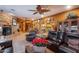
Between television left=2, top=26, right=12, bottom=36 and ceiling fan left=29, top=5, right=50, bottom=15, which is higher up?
ceiling fan left=29, top=5, right=50, bottom=15

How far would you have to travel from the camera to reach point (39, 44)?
2.79m

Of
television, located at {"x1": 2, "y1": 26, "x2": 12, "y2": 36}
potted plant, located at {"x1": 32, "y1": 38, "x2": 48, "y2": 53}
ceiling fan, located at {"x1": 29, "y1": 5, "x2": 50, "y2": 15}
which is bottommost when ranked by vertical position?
potted plant, located at {"x1": 32, "y1": 38, "x2": 48, "y2": 53}

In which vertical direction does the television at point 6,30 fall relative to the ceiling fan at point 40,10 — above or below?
below

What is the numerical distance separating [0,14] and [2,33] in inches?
14.3

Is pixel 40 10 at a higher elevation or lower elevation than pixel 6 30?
higher

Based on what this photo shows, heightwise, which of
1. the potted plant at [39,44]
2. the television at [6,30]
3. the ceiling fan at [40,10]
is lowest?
the potted plant at [39,44]

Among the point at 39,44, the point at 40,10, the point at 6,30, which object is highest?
the point at 40,10

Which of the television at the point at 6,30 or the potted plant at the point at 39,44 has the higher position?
the television at the point at 6,30

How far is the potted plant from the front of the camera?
2738 millimetres

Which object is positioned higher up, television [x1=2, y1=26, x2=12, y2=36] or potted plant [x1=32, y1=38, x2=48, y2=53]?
television [x1=2, y1=26, x2=12, y2=36]

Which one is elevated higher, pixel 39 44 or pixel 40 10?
pixel 40 10

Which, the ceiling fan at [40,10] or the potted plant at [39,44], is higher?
the ceiling fan at [40,10]

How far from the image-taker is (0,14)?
8.70 feet

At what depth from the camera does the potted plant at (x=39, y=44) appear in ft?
8.98
